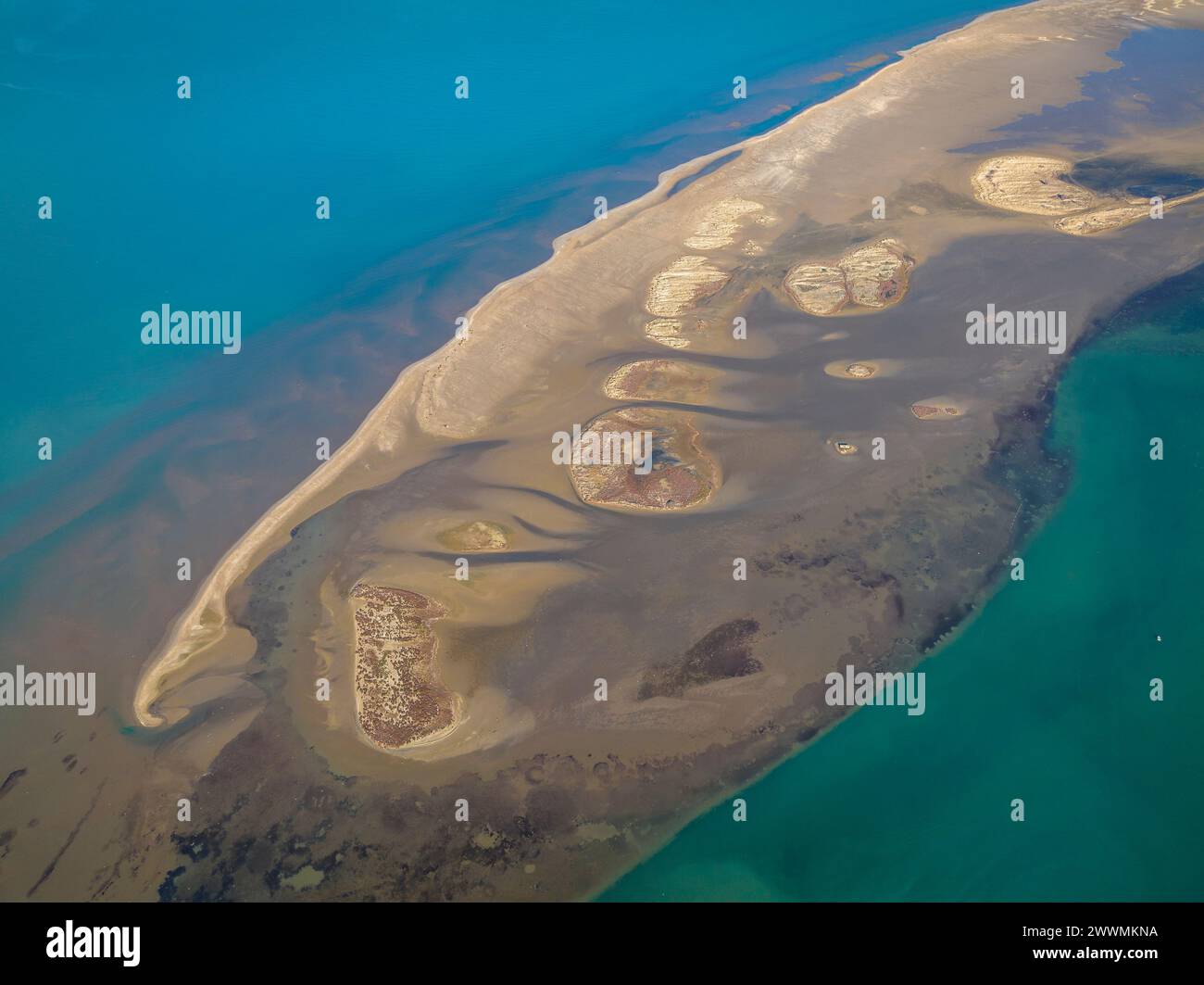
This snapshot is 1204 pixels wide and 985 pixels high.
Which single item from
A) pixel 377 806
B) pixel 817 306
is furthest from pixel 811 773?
pixel 817 306

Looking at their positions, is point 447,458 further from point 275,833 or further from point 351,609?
point 275,833

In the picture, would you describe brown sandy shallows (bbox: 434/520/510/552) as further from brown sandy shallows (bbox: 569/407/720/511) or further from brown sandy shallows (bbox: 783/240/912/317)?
brown sandy shallows (bbox: 783/240/912/317)

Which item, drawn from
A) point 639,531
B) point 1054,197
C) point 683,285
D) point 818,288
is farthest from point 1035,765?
point 1054,197

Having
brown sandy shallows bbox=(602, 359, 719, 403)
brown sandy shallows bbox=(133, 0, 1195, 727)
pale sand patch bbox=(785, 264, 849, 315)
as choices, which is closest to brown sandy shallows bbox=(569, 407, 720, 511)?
brown sandy shallows bbox=(602, 359, 719, 403)

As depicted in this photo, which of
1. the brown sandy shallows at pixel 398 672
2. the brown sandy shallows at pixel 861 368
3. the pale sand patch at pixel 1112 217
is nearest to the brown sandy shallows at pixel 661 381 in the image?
the brown sandy shallows at pixel 861 368

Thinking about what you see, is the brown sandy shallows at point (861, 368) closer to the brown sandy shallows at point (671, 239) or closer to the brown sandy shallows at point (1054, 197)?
the brown sandy shallows at point (671, 239)

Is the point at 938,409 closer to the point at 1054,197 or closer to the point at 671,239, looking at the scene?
the point at 671,239
